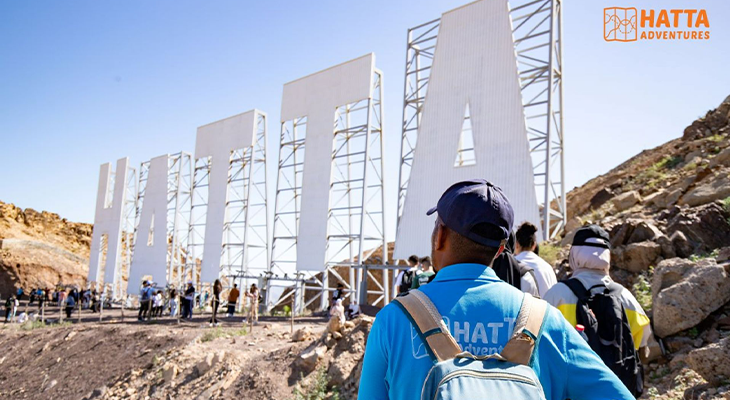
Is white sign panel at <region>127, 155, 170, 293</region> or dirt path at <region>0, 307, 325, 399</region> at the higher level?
white sign panel at <region>127, 155, 170, 293</region>

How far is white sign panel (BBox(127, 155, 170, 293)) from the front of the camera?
106 feet

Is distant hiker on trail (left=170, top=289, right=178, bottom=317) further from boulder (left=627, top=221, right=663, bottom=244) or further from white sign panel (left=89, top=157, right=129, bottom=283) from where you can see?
boulder (left=627, top=221, right=663, bottom=244)

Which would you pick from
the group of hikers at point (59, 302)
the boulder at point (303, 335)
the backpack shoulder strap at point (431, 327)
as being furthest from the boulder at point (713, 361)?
the group of hikers at point (59, 302)

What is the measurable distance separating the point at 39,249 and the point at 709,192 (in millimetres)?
52871

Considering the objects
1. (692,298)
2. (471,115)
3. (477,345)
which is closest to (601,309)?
(477,345)

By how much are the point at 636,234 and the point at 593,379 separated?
27.3 ft

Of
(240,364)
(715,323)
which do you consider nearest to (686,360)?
(715,323)

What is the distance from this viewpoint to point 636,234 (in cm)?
879

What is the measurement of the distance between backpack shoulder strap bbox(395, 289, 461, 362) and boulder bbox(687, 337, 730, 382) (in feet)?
15.9

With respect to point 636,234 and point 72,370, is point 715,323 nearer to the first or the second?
point 636,234

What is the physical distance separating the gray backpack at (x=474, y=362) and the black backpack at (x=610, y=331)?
1.70 m

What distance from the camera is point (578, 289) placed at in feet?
9.97

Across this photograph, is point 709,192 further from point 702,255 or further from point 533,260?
point 533,260

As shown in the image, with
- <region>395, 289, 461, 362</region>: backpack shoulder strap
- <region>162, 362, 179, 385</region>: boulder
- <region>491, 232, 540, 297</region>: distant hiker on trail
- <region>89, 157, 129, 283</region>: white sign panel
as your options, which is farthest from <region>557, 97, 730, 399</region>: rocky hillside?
Result: <region>89, 157, 129, 283</region>: white sign panel
